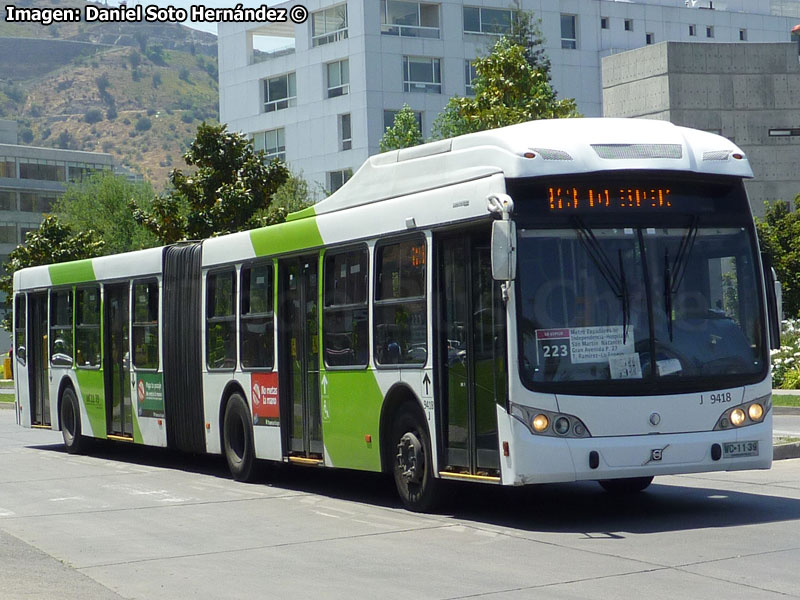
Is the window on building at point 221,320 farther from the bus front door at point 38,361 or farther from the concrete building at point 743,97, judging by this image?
the concrete building at point 743,97

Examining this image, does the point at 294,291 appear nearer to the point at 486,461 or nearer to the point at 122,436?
the point at 486,461

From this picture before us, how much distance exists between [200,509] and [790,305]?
31064mm

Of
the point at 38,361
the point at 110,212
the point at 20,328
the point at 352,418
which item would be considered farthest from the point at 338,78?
the point at 352,418

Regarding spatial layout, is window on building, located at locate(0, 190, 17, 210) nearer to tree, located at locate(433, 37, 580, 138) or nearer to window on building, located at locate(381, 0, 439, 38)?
window on building, located at locate(381, 0, 439, 38)

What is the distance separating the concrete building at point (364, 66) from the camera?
6981 cm

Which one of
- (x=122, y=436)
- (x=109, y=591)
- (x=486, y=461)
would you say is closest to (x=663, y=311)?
(x=486, y=461)

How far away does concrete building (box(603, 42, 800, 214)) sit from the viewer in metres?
60.5

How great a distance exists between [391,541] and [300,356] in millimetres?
4262

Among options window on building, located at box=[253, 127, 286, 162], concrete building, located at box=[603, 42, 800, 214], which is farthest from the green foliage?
window on building, located at box=[253, 127, 286, 162]

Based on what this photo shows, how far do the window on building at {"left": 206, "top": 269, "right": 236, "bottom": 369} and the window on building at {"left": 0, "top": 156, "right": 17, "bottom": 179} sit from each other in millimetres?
112054

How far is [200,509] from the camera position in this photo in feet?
44.2

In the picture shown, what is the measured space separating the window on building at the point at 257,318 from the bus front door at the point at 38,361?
7.44 meters

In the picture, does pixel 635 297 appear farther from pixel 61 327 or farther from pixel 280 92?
pixel 280 92

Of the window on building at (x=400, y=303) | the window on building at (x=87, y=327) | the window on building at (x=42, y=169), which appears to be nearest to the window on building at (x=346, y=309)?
the window on building at (x=400, y=303)
